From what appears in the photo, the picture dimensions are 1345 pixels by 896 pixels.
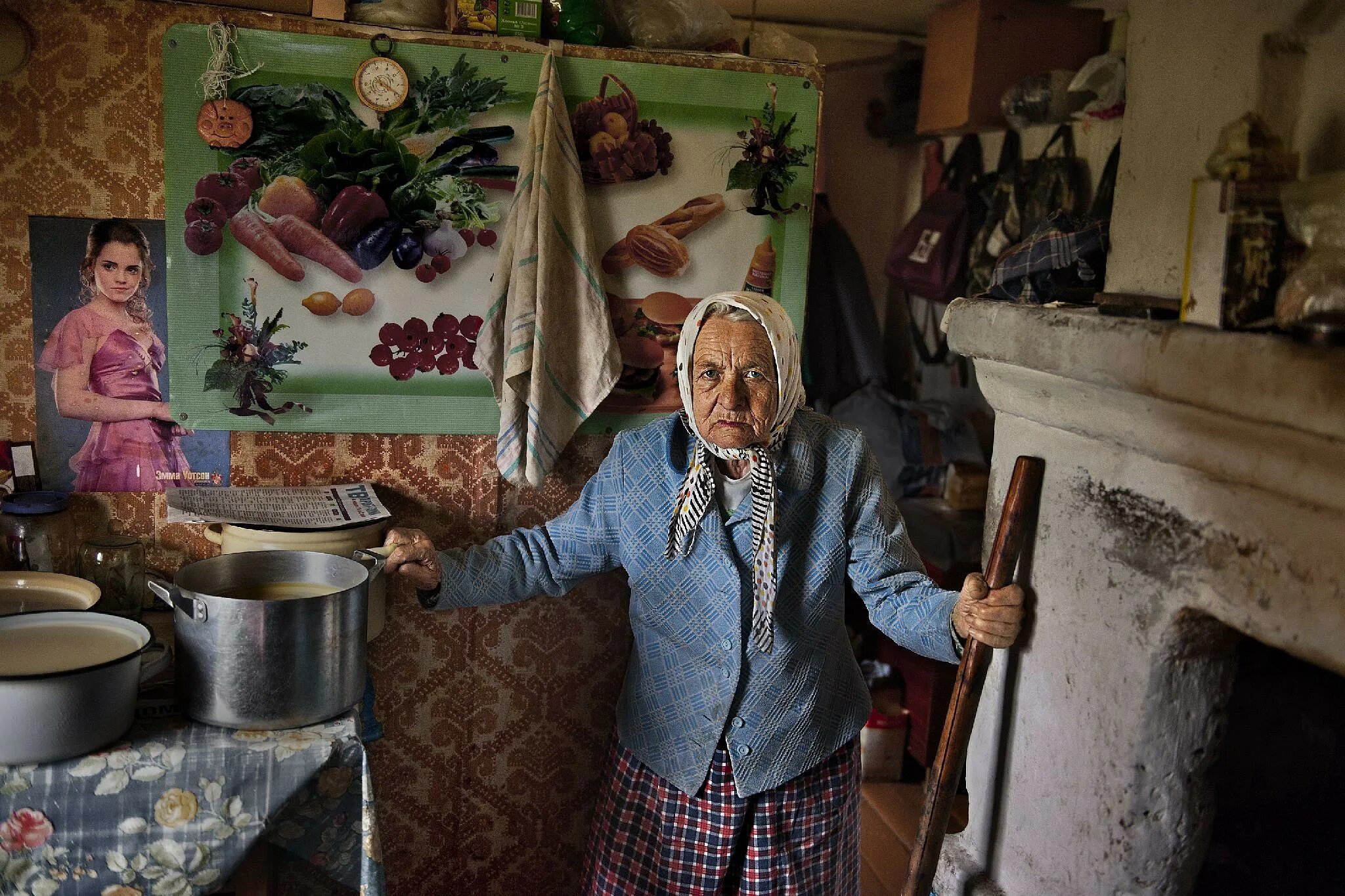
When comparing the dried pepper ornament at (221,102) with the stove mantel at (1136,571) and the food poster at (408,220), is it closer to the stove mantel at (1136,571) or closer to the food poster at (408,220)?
the food poster at (408,220)

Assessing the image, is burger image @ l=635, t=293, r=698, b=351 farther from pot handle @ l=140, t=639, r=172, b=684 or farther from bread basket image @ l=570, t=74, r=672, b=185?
pot handle @ l=140, t=639, r=172, b=684

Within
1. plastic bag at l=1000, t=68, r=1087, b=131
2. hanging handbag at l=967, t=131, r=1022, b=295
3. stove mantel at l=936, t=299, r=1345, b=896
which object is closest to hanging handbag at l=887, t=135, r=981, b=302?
hanging handbag at l=967, t=131, r=1022, b=295

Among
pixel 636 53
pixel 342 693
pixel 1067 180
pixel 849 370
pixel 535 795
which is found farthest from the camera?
pixel 849 370

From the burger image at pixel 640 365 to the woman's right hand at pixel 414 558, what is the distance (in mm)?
507

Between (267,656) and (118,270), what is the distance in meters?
0.78

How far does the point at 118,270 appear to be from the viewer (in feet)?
6.12

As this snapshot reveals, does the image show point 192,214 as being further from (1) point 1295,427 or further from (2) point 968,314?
(1) point 1295,427

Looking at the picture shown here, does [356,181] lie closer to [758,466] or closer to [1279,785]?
[758,466]

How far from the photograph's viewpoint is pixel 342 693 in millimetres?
1576

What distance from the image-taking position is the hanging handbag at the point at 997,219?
3.62 metres

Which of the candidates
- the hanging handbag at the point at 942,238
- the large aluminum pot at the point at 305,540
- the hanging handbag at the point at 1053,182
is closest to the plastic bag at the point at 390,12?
the large aluminum pot at the point at 305,540

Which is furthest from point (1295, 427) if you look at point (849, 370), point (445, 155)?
point (849, 370)

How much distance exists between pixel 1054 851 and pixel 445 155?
59.8 inches

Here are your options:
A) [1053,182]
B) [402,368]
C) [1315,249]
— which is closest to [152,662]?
[402,368]
